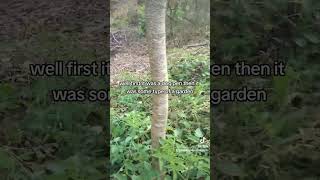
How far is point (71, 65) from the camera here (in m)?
2.18

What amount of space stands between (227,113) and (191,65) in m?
0.26

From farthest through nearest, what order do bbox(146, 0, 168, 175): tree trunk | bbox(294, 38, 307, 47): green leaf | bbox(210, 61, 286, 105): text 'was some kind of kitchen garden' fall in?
bbox(294, 38, 307, 47): green leaf → bbox(210, 61, 286, 105): text 'was some kind of kitchen garden' → bbox(146, 0, 168, 175): tree trunk

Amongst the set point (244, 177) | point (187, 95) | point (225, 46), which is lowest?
point (244, 177)

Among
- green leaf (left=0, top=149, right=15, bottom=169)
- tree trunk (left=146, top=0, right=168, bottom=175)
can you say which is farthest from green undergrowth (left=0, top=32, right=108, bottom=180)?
tree trunk (left=146, top=0, right=168, bottom=175)

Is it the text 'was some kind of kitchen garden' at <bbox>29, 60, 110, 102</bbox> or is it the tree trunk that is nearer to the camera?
the tree trunk

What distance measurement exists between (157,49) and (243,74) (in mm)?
400

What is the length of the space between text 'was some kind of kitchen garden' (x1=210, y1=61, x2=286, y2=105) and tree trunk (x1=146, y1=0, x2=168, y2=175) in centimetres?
23

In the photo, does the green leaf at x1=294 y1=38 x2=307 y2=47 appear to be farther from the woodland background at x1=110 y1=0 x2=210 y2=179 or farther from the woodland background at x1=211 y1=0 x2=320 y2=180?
the woodland background at x1=110 y1=0 x2=210 y2=179

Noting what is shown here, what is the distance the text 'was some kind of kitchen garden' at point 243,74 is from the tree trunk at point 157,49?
23cm

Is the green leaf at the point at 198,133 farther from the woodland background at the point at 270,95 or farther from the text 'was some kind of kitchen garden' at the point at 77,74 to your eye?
the text 'was some kind of kitchen garden' at the point at 77,74

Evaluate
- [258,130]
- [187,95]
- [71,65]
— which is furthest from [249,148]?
[71,65]

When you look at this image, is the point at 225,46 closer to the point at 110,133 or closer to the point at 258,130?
the point at 258,130

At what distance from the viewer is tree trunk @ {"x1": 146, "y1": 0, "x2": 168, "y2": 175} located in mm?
1935

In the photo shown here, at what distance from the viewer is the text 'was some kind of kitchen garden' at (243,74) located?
2117 millimetres
